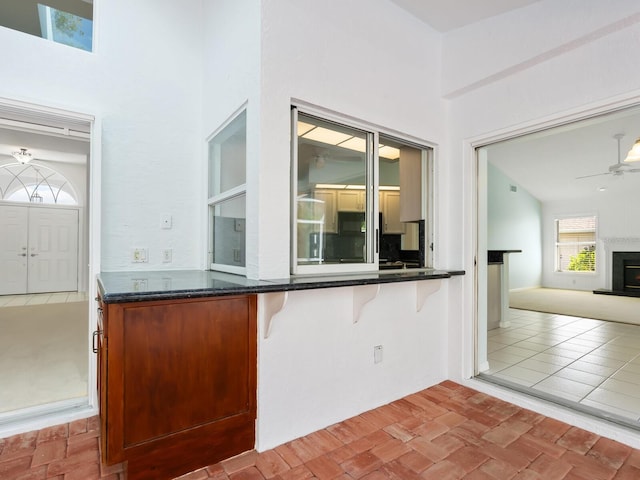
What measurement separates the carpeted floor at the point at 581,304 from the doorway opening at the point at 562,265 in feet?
0.06

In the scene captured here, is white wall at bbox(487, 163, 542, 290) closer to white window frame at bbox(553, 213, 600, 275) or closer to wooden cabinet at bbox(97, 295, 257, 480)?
white window frame at bbox(553, 213, 600, 275)

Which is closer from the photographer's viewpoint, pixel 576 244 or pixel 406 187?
pixel 406 187

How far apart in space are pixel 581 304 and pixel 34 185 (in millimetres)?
11578

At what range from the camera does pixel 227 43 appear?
2.29m

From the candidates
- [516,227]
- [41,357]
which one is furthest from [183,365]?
[516,227]

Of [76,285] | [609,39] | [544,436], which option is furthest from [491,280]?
[76,285]

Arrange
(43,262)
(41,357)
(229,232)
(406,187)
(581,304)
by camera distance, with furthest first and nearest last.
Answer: (43,262)
(581,304)
(41,357)
(406,187)
(229,232)

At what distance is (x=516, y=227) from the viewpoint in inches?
332

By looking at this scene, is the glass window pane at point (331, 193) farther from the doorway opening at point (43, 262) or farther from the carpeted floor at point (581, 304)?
the carpeted floor at point (581, 304)

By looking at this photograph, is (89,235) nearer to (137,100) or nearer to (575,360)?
(137,100)

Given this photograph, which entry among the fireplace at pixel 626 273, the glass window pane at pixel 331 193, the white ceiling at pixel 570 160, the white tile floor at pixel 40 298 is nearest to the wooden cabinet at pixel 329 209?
the glass window pane at pixel 331 193

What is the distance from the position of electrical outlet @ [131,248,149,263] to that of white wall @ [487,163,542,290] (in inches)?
277

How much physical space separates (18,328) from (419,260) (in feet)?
16.7

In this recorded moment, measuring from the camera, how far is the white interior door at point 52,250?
725cm
